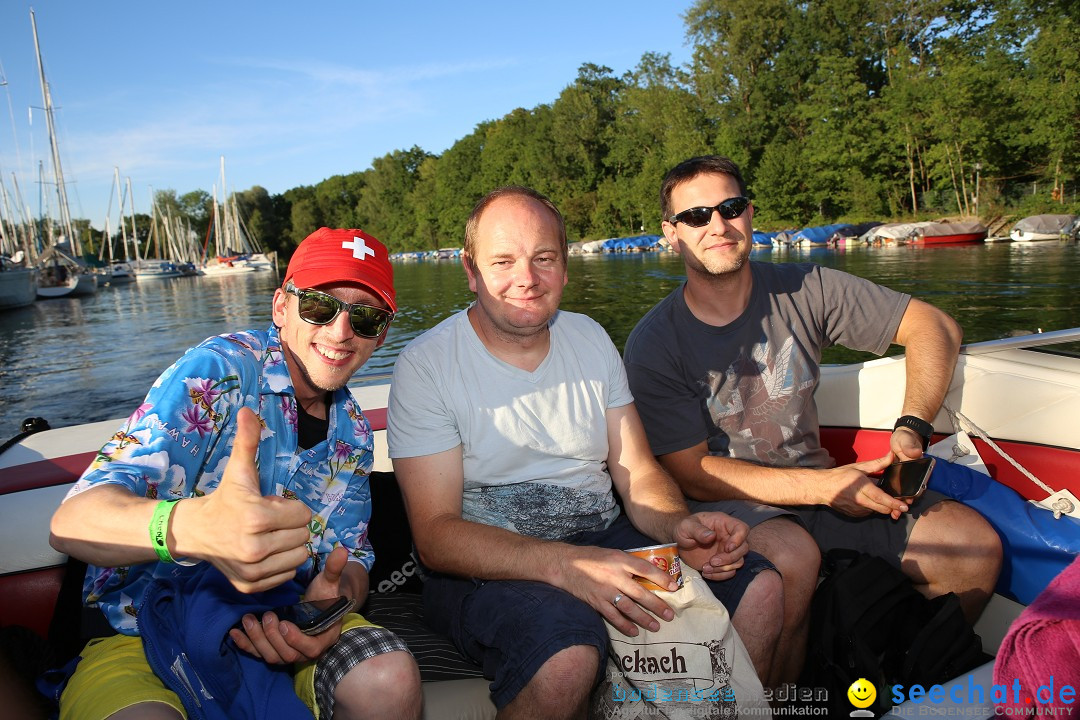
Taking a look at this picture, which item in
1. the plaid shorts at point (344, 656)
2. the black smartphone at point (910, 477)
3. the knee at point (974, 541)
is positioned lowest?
the knee at point (974, 541)

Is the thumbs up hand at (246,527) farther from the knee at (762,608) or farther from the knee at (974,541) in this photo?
the knee at (974,541)

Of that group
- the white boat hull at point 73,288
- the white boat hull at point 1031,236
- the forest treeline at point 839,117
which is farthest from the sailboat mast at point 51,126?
the white boat hull at point 1031,236

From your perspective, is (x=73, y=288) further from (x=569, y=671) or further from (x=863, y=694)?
(x=863, y=694)

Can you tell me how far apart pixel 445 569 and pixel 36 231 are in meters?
44.1

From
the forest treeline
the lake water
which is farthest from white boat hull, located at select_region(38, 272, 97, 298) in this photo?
the forest treeline

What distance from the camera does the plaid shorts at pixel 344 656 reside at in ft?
4.80

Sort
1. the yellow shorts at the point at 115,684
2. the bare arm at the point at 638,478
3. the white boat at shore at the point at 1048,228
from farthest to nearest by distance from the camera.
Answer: the white boat at shore at the point at 1048,228
the bare arm at the point at 638,478
the yellow shorts at the point at 115,684

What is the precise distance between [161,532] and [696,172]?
2.06 metres

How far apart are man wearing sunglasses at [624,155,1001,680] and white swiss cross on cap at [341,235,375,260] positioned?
3.27 ft

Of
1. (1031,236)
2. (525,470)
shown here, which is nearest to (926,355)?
(525,470)

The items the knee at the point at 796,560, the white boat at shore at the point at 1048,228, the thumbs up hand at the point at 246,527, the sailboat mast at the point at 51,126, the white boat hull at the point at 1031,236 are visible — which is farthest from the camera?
the sailboat mast at the point at 51,126

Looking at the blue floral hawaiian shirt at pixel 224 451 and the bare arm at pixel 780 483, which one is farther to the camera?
A: the bare arm at pixel 780 483

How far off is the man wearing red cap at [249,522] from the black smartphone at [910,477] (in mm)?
1419

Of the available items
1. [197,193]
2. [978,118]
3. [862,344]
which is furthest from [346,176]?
[862,344]
